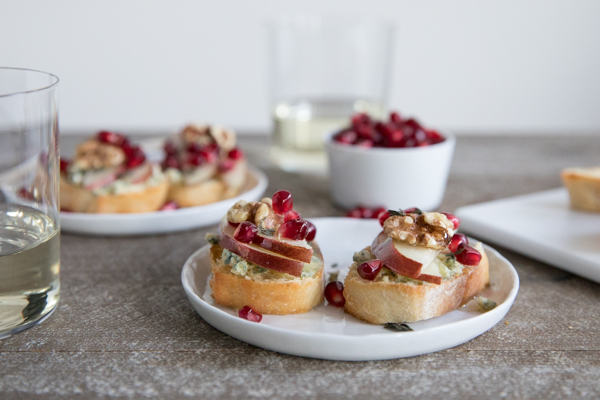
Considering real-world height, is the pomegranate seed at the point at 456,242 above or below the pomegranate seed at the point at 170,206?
above

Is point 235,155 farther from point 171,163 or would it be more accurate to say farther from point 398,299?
point 398,299

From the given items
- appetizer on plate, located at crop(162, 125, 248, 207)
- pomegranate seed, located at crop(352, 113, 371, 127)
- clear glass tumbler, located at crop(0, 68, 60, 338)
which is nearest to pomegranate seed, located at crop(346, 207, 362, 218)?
pomegranate seed, located at crop(352, 113, 371, 127)

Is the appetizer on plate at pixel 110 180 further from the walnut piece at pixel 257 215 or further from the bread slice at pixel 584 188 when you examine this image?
the bread slice at pixel 584 188

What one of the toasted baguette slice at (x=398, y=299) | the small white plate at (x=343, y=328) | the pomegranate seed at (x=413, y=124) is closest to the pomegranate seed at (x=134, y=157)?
the small white plate at (x=343, y=328)

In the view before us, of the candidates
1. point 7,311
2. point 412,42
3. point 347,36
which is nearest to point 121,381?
point 7,311

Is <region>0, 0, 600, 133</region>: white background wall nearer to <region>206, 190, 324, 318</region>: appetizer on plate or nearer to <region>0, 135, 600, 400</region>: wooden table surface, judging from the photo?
<region>0, 135, 600, 400</region>: wooden table surface

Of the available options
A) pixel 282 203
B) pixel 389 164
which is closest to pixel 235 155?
pixel 389 164
